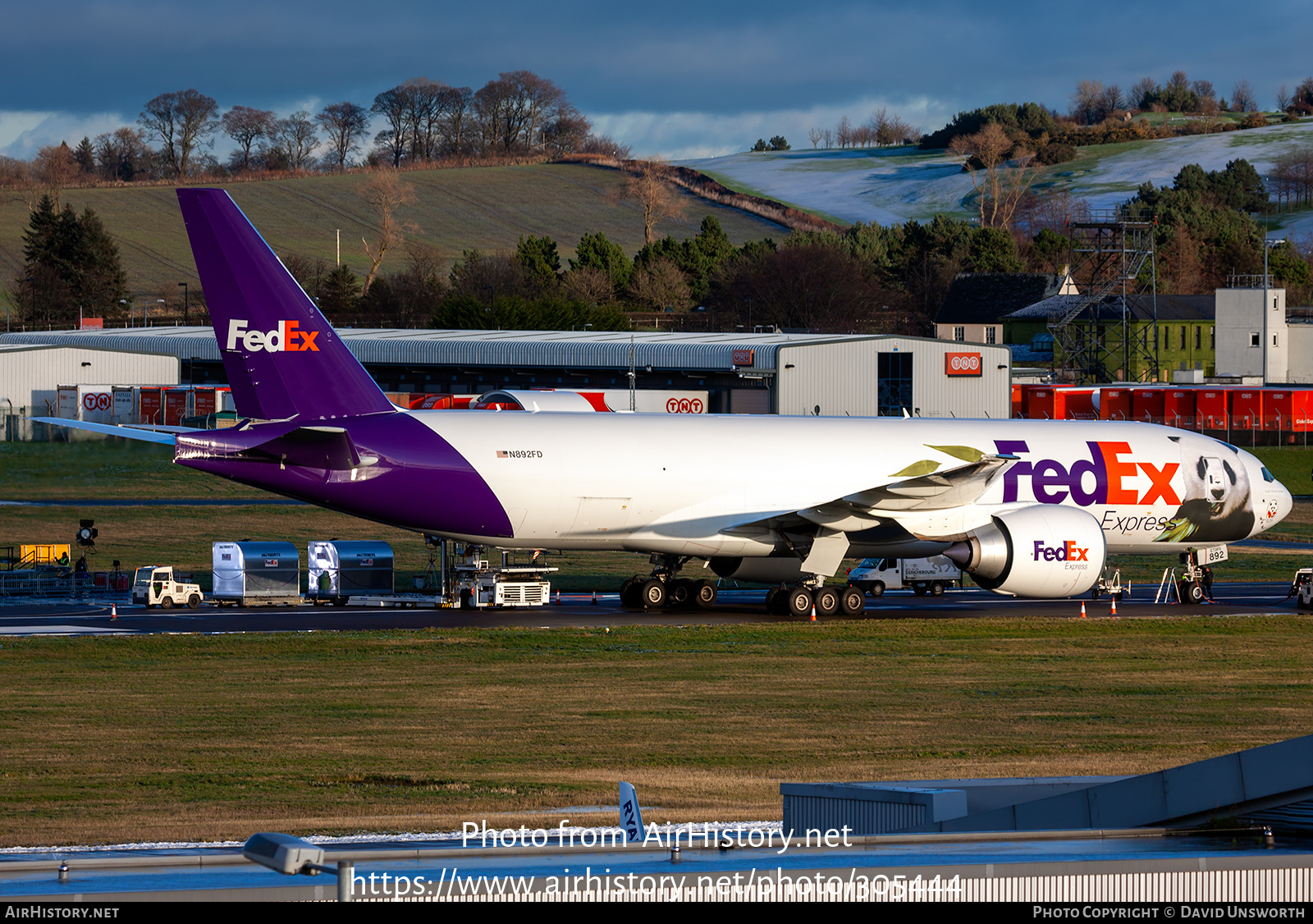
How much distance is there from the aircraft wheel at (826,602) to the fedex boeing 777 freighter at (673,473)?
0.20 ft

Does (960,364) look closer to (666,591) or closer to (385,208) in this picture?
(666,591)

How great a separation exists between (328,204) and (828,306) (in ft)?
262

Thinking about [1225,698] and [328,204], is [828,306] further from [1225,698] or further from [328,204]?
[1225,698]

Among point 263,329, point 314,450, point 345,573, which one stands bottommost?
point 345,573

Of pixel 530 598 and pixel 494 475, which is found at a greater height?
pixel 494 475

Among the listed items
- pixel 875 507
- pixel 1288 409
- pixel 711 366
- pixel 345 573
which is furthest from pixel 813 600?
pixel 1288 409

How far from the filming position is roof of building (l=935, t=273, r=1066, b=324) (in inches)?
5320

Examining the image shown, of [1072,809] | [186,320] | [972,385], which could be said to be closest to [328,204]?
[186,320]

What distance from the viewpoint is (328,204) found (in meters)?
191

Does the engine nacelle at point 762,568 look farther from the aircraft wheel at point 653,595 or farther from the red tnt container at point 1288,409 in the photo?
the red tnt container at point 1288,409

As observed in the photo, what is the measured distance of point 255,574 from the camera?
38.1 m

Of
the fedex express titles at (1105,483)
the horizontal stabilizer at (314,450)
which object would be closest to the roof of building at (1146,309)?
the fedex express titles at (1105,483)

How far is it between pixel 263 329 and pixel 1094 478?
2022cm

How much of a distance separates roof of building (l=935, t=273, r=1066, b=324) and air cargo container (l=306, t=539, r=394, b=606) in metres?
103
